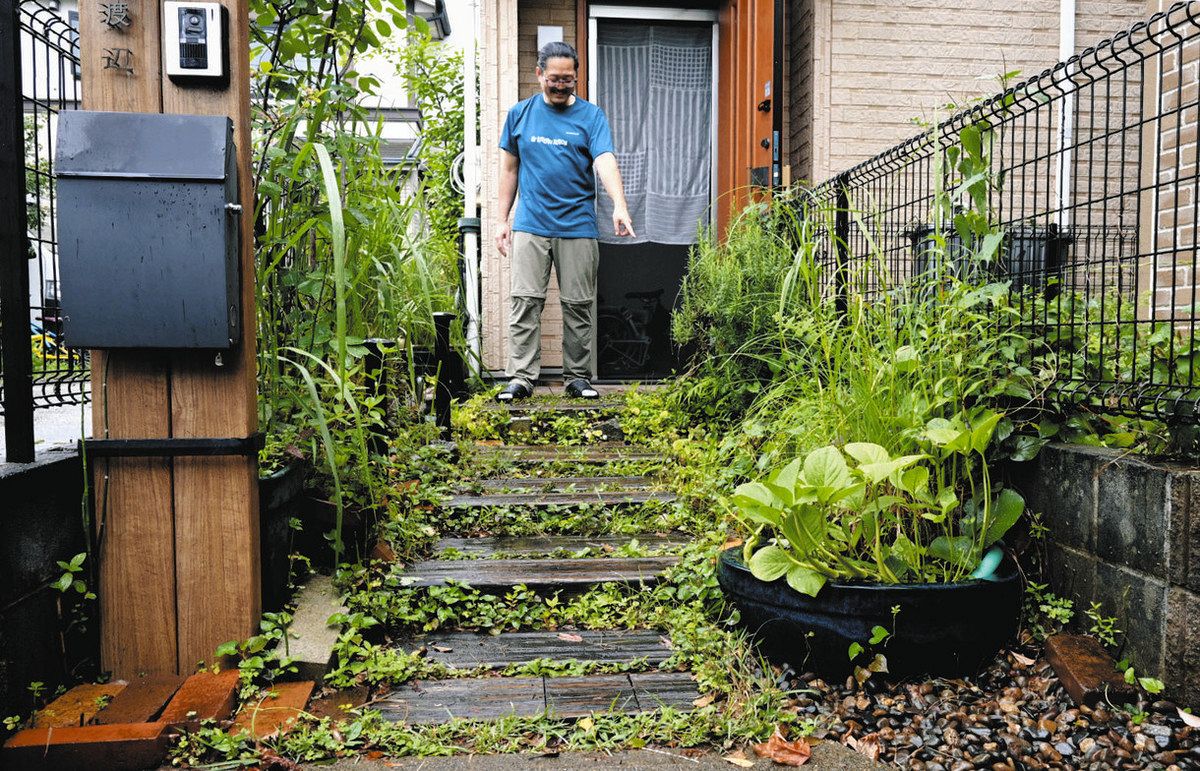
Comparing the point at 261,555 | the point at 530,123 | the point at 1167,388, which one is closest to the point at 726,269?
the point at 530,123

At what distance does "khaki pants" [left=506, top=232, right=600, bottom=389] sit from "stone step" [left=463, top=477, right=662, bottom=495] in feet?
3.54

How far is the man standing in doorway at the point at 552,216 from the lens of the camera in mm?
4516

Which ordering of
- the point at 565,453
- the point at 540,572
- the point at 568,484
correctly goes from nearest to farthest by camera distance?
the point at 540,572, the point at 568,484, the point at 565,453

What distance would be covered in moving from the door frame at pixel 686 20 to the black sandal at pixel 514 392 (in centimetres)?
199

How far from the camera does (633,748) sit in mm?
1851

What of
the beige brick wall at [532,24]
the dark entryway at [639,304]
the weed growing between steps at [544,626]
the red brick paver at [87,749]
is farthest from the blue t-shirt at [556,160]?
the red brick paver at [87,749]

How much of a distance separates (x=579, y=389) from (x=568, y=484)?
112 centimetres

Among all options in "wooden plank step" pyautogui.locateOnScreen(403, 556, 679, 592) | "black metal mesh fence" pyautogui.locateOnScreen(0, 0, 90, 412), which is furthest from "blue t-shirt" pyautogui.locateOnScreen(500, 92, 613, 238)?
"black metal mesh fence" pyautogui.locateOnScreen(0, 0, 90, 412)

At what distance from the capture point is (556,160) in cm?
450

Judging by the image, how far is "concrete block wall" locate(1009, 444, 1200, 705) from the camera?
184 cm

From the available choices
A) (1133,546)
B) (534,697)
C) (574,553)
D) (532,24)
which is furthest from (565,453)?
(532,24)

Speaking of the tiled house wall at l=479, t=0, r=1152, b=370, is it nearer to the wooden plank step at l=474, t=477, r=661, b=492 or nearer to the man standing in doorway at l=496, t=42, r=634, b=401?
the man standing in doorway at l=496, t=42, r=634, b=401

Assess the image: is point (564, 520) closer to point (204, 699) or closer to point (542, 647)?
point (542, 647)

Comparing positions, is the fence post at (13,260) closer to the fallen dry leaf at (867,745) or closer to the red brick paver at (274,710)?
the red brick paver at (274,710)
